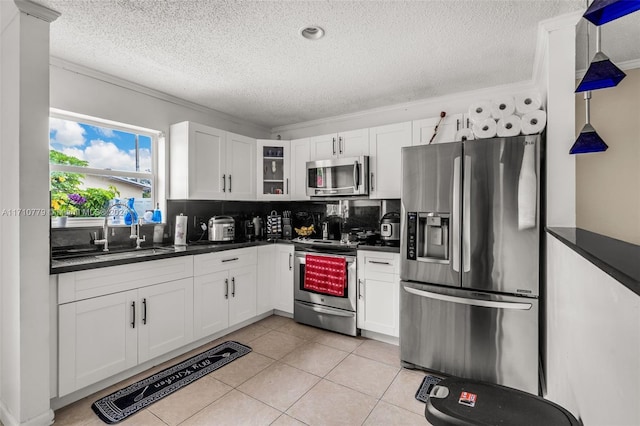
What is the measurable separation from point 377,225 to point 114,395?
2793 millimetres

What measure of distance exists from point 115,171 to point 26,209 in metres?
1.29

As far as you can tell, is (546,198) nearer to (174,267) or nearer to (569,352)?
(569,352)

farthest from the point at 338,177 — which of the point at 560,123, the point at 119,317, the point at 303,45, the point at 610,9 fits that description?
the point at 610,9

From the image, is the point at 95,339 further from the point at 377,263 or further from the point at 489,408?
the point at 489,408

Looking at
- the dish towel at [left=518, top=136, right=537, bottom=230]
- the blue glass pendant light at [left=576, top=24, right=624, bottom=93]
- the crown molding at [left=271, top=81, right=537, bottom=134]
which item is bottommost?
the dish towel at [left=518, top=136, right=537, bottom=230]

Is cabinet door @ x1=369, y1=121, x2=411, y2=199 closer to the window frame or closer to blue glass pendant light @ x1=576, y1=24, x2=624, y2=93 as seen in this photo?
blue glass pendant light @ x1=576, y1=24, x2=624, y2=93

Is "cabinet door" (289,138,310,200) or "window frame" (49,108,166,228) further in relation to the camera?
"cabinet door" (289,138,310,200)

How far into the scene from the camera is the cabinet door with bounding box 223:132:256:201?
368 cm

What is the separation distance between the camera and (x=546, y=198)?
2.13 metres

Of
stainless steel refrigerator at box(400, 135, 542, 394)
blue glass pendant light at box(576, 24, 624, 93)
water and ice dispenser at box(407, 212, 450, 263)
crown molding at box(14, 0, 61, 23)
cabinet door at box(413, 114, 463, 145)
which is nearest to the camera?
blue glass pendant light at box(576, 24, 624, 93)

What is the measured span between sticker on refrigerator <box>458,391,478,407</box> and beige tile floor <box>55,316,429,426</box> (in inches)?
44.1

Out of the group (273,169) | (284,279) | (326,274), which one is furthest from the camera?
(273,169)

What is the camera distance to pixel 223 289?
10.4 ft

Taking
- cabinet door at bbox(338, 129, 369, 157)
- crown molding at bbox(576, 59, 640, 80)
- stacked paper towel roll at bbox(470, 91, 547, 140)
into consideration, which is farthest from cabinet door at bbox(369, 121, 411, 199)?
crown molding at bbox(576, 59, 640, 80)
